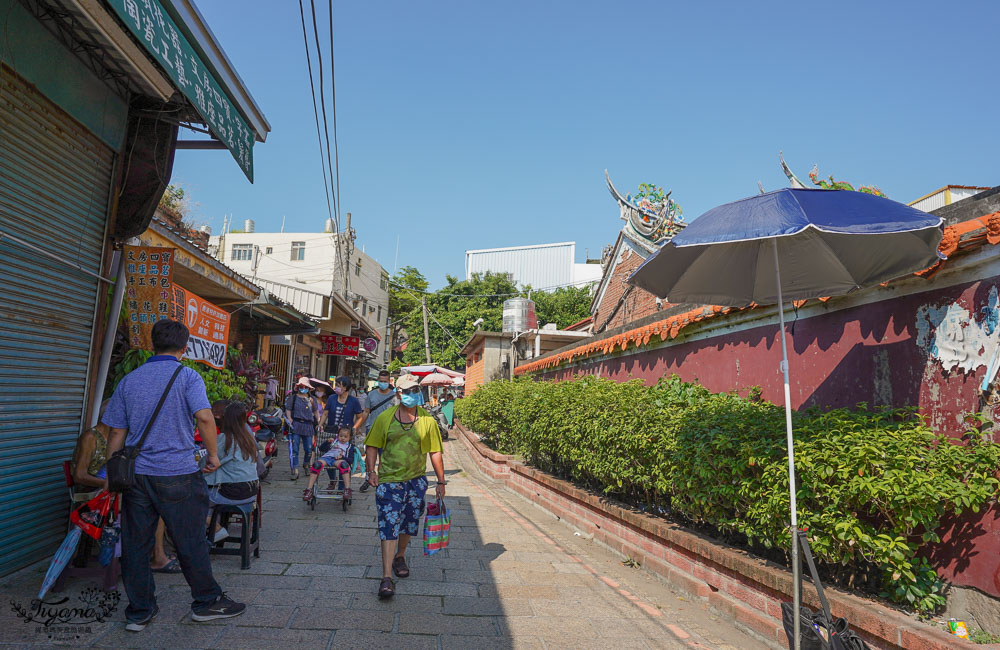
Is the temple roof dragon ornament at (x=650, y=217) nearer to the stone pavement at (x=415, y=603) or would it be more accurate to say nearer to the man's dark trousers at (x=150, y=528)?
the stone pavement at (x=415, y=603)

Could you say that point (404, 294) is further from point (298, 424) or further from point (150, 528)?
point (150, 528)

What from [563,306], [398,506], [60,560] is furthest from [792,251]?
[563,306]

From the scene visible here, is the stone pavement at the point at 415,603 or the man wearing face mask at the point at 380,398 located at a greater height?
the man wearing face mask at the point at 380,398

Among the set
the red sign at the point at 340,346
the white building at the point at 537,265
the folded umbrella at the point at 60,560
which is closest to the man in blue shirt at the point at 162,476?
the folded umbrella at the point at 60,560

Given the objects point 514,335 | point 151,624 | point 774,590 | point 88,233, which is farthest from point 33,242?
point 514,335

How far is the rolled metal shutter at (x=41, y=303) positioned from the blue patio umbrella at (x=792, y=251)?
15.7 ft

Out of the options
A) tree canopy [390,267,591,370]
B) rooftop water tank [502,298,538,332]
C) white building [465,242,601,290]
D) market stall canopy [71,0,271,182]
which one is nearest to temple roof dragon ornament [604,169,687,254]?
rooftop water tank [502,298,538,332]

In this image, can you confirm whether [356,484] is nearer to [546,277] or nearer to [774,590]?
[774,590]

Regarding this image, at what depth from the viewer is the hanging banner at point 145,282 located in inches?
235

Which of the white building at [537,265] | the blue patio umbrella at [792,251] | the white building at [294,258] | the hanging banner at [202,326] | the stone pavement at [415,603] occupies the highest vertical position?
the white building at [537,265]

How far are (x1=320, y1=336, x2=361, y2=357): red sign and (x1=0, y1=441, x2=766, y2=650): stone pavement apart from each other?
1581 cm

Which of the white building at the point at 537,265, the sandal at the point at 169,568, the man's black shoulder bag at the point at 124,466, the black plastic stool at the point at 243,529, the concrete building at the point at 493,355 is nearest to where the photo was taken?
the man's black shoulder bag at the point at 124,466

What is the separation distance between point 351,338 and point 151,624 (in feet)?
65.0

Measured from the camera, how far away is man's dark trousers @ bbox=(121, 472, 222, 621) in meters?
3.71
